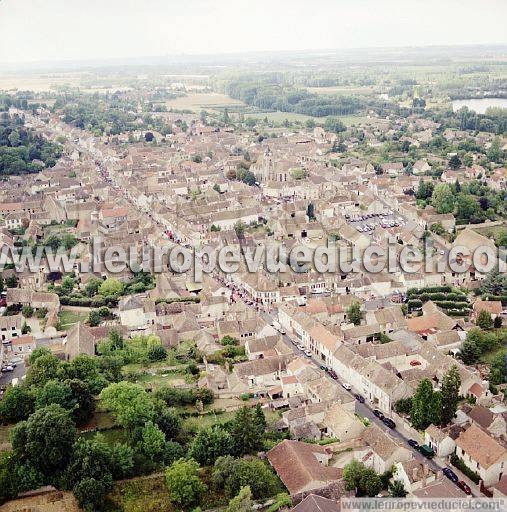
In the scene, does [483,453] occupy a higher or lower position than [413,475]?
higher

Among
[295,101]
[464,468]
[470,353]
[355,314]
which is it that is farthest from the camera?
[295,101]

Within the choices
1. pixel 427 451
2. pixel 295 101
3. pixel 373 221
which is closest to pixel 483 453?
pixel 427 451

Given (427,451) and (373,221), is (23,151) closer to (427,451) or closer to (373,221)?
(373,221)

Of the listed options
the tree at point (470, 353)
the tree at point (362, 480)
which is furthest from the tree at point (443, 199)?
the tree at point (362, 480)

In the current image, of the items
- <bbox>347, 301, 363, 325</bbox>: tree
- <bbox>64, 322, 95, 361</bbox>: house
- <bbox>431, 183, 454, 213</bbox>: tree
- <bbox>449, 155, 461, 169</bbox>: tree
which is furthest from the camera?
<bbox>449, 155, 461, 169</bbox>: tree

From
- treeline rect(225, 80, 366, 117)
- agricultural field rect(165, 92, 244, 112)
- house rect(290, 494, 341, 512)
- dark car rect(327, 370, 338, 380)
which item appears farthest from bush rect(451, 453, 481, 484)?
agricultural field rect(165, 92, 244, 112)

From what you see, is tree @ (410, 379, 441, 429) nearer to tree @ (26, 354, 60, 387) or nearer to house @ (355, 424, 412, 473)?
house @ (355, 424, 412, 473)
